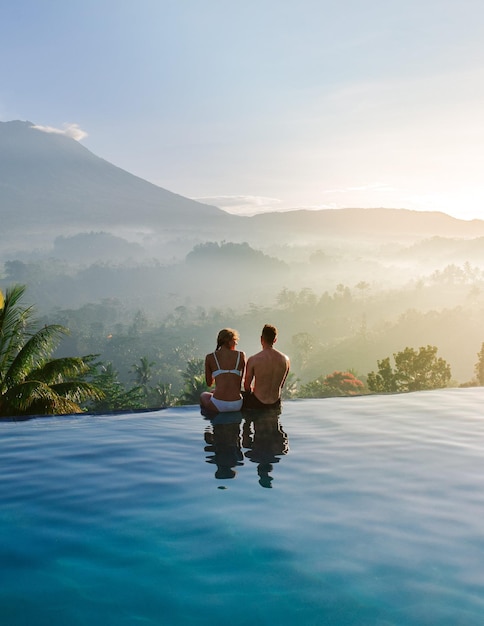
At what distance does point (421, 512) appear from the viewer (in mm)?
4578

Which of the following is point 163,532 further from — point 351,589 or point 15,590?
point 351,589

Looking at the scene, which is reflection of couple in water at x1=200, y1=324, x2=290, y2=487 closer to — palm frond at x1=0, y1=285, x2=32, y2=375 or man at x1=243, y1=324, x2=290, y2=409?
man at x1=243, y1=324, x2=290, y2=409

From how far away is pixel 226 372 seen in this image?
814 cm

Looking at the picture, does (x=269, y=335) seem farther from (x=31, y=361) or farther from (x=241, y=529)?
(x=31, y=361)

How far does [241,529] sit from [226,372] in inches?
158

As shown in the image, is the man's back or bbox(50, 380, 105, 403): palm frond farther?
bbox(50, 380, 105, 403): palm frond

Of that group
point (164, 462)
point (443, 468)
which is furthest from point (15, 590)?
point (443, 468)

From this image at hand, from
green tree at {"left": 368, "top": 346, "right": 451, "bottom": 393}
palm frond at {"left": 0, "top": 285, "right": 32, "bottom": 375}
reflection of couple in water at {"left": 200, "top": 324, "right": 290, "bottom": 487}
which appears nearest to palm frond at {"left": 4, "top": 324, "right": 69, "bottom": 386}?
palm frond at {"left": 0, "top": 285, "right": 32, "bottom": 375}

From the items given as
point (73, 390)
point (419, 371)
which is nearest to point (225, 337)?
point (73, 390)

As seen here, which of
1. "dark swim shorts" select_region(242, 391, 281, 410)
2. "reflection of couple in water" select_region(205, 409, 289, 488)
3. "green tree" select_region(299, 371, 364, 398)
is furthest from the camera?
"green tree" select_region(299, 371, 364, 398)

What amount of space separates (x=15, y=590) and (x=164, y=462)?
2.73 m

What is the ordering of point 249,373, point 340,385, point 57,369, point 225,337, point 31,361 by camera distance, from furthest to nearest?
point 340,385 < point 31,361 < point 57,369 < point 249,373 < point 225,337

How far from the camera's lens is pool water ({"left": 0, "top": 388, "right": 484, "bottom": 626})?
3.26 m

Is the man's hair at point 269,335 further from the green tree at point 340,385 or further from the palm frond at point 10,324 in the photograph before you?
the green tree at point 340,385
